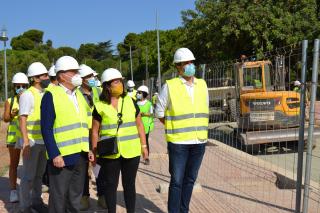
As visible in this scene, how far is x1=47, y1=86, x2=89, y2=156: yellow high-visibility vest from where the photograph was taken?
4438mm

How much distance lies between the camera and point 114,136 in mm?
4844

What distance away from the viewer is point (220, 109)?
43.7ft

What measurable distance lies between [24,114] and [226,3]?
20167 mm

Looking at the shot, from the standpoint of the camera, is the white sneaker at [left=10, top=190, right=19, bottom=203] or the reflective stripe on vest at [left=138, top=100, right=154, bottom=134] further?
the reflective stripe on vest at [left=138, top=100, right=154, bottom=134]

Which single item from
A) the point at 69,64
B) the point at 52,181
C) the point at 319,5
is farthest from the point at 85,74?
the point at 319,5

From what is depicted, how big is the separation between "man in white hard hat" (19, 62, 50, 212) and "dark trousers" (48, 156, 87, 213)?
0.92 meters

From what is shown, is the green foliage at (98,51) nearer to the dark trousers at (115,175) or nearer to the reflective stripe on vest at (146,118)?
the reflective stripe on vest at (146,118)

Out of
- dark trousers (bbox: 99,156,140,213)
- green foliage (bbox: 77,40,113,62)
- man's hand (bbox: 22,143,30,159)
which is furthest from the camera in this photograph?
green foliage (bbox: 77,40,113,62)

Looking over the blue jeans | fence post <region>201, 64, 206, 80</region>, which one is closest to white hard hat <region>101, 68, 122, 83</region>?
the blue jeans

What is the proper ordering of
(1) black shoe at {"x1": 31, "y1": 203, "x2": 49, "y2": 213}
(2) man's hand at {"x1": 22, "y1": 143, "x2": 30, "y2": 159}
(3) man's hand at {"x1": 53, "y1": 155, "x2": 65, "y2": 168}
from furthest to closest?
1. (1) black shoe at {"x1": 31, "y1": 203, "x2": 49, "y2": 213}
2. (2) man's hand at {"x1": 22, "y1": 143, "x2": 30, "y2": 159}
3. (3) man's hand at {"x1": 53, "y1": 155, "x2": 65, "y2": 168}

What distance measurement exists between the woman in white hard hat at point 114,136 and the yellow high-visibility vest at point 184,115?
0.42m

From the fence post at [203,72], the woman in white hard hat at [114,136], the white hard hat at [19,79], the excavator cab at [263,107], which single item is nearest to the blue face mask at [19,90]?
the white hard hat at [19,79]

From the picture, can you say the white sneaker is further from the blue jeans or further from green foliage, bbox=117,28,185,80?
green foliage, bbox=117,28,185,80

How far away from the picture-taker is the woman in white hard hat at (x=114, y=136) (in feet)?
15.9
